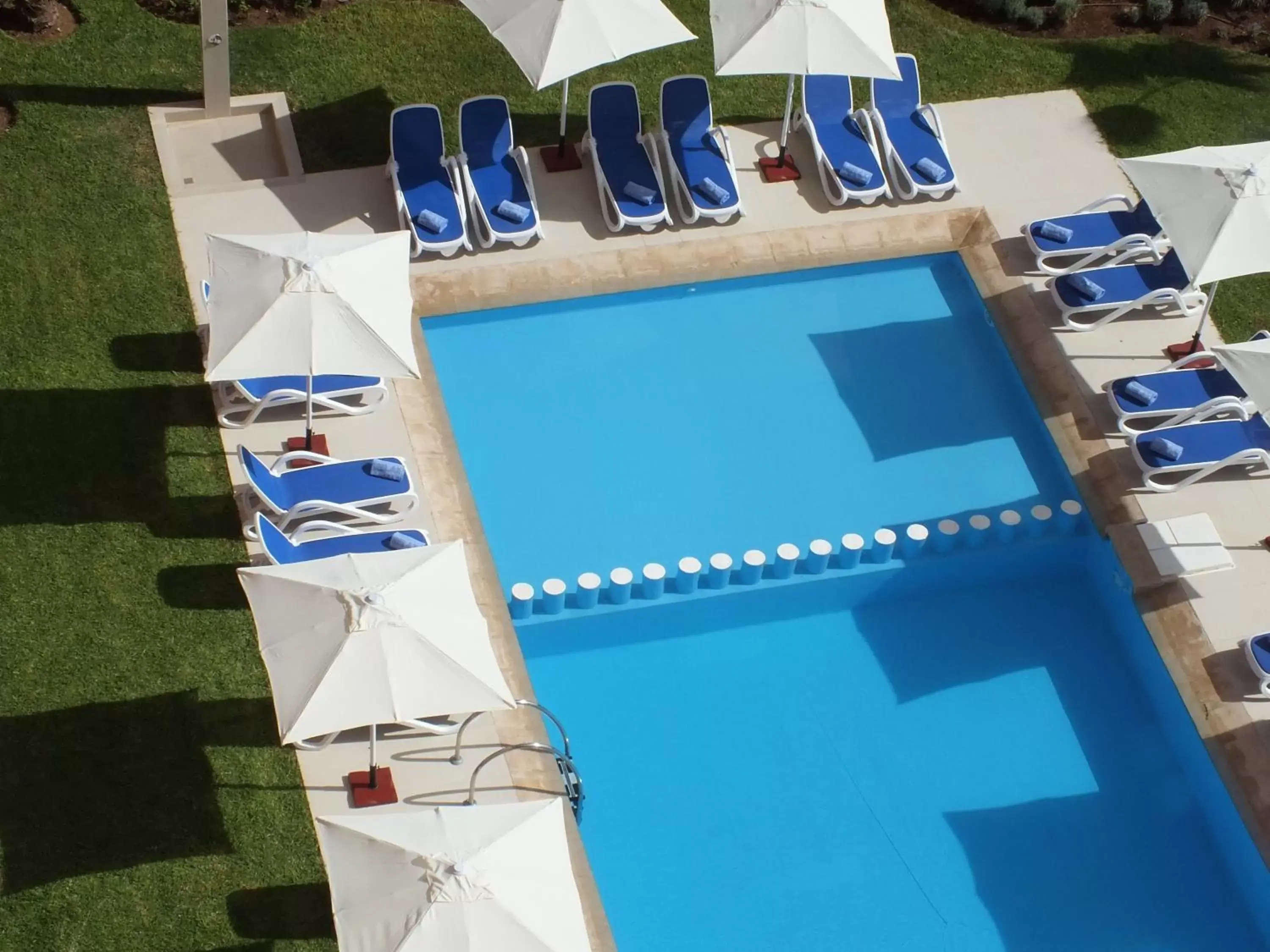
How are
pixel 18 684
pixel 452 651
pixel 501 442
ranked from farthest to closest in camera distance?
pixel 501 442 < pixel 18 684 < pixel 452 651

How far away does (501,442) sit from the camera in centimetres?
1412

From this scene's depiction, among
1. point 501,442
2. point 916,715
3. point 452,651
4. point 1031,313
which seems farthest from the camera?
point 1031,313

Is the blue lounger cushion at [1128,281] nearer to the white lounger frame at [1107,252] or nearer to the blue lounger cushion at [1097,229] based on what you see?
the white lounger frame at [1107,252]

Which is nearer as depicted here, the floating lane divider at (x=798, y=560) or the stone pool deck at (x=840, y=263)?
the stone pool deck at (x=840, y=263)

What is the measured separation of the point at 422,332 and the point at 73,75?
14.1ft

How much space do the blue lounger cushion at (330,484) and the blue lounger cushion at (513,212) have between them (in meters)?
2.97

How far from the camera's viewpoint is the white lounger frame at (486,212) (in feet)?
49.0

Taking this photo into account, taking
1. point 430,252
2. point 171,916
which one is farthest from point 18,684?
point 430,252

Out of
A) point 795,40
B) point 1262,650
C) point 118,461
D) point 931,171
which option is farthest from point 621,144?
point 1262,650

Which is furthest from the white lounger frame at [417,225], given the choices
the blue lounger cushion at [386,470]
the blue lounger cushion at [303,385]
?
the blue lounger cushion at [386,470]

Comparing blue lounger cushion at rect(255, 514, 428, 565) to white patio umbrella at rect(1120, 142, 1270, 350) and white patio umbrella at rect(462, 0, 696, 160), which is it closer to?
white patio umbrella at rect(462, 0, 696, 160)

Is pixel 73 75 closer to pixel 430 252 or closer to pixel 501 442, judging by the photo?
pixel 430 252

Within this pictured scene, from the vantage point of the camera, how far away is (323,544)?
40.5ft

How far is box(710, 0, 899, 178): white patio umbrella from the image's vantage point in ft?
47.8
